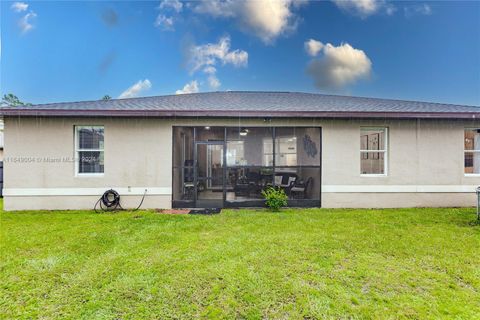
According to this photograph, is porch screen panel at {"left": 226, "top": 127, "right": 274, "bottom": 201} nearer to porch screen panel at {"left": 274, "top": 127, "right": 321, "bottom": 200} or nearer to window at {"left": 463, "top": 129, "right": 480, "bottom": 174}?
porch screen panel at {"left": 274, "top": 127, "right": 321, "bottom": 200}

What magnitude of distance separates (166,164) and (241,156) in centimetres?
235

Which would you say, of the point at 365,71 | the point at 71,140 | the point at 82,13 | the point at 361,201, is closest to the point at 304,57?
the point at 365,71

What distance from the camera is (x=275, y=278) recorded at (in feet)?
10.1

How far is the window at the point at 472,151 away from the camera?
24.8ft

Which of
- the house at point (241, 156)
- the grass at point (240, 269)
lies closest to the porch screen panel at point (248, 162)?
the house at point (241, 156)

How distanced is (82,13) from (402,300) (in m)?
19.7

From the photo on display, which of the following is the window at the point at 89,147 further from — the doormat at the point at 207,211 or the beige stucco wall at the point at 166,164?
the doormat at the point at 207,211

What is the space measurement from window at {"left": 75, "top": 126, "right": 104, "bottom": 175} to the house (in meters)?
0.03

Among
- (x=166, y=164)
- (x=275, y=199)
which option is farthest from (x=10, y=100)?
(x=275, y=199)

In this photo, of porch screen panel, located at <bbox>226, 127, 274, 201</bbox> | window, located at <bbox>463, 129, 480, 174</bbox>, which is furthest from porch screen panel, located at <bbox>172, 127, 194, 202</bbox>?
window, located at <bbox>463, 129, 480, 174</bbox>

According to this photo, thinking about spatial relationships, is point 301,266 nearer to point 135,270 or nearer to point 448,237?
point 135,270

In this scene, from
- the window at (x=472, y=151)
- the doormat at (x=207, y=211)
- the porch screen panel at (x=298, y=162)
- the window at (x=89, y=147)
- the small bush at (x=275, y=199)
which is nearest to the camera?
the doormat at (x=207, y=211)

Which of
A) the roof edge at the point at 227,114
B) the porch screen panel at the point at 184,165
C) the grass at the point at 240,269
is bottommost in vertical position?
the grass at the point at 240,269

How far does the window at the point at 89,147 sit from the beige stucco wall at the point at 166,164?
0.20 m
